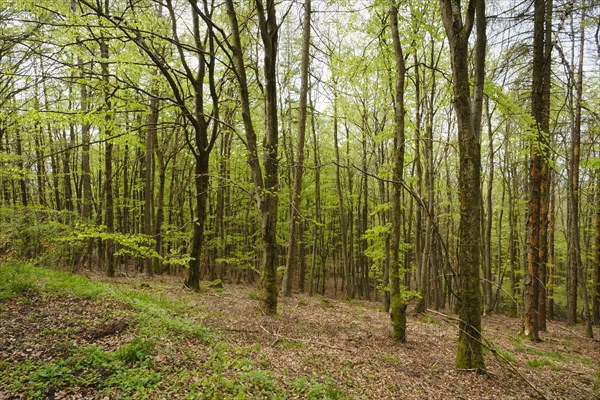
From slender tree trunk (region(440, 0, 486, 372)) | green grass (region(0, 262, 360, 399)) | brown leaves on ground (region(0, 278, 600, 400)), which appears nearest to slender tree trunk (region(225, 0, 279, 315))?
brown leaves on ground (region(0, 278, 600, 400))

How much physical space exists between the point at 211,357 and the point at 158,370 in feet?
2.73

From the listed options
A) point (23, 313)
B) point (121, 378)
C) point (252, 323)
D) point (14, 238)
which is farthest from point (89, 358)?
point (14, 238)

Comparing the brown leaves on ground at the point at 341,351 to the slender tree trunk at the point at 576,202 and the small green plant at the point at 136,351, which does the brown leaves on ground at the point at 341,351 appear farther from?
the slender tree trunk at the point at 576,202

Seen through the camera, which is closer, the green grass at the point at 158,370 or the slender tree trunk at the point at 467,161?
the green grass at the point at 158,370

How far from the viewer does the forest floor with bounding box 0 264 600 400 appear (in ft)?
13.4

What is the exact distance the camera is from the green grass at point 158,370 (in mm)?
3859

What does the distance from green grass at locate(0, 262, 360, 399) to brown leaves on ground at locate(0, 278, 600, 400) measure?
187mm

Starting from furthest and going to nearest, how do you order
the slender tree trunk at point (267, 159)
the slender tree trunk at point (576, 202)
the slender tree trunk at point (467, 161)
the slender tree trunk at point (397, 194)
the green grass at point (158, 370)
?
the slender tree trunk at point (576, 202)
the slender tree trunk at point (267, 159)
the slender tree trunk at point (397, 194)
the slender tree trunk at point (467, 161)
the green grass at point (158, 370)

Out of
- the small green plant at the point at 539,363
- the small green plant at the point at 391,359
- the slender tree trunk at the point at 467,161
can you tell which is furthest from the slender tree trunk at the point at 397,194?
the small green plant at the point at 539,363

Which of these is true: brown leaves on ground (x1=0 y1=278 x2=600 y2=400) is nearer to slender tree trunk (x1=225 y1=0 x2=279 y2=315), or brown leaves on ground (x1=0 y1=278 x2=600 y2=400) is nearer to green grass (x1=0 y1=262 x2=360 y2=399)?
green grass (x1=0 y1=262 x2=360 y2=399)

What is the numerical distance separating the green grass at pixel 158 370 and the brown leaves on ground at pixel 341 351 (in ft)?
0.61

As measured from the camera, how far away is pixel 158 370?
14.6 feet

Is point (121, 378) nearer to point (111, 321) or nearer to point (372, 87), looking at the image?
point (111, 321)

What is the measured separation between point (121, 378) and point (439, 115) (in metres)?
17.9
